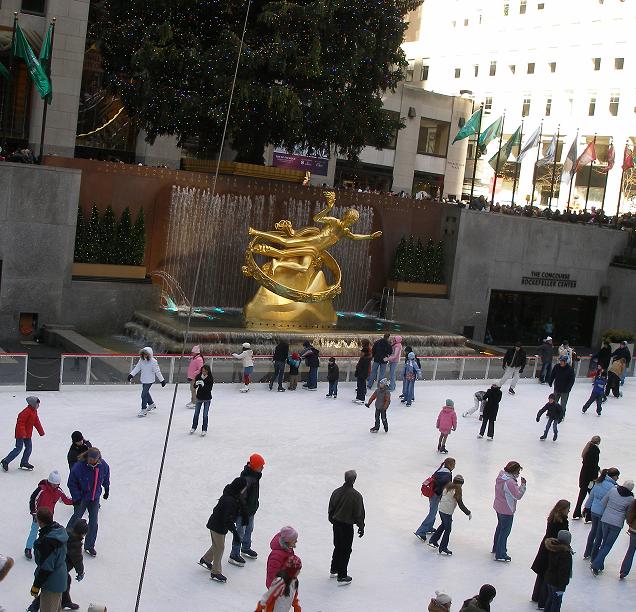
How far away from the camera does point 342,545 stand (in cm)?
1058

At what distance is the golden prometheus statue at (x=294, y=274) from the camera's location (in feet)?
83.9

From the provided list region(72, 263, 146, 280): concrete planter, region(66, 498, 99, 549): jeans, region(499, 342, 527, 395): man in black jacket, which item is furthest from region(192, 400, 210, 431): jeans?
region(72, 263, 146, 280): concrete planter

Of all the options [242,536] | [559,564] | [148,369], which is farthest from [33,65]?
[559,564]

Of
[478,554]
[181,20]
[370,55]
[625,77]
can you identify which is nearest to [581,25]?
[625,77]

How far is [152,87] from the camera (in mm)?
27859

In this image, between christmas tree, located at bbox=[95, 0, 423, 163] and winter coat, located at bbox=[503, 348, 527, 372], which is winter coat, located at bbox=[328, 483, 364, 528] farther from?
christmas tree, located at bbox=[95, 0, 423, 163]

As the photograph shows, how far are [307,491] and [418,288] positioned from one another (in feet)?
61.7

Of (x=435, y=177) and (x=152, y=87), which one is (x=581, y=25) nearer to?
(x=435, y=177)

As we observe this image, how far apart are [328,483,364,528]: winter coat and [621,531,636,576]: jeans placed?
3328 millimetres

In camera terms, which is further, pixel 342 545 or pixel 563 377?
pixel 563 377

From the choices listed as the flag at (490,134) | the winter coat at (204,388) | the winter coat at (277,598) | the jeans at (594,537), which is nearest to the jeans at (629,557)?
the jeans at (594,537)

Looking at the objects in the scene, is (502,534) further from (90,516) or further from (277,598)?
(90,516)

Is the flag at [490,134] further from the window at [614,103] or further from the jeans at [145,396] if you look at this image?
the window at [614,103]

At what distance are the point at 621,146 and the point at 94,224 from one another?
39244 mm
